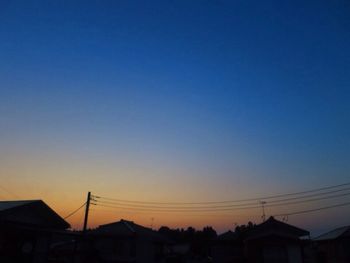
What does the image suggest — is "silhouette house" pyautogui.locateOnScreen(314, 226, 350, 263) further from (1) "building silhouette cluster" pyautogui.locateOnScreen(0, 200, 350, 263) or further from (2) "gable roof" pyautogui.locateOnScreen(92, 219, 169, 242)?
(2) "gable roof" pyautogui.locateOnScreen(92, 219, 169, 242)

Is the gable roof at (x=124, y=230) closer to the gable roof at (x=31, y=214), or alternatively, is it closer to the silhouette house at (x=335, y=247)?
the gable roof at (x=31, y=214)

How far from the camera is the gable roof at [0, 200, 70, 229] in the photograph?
85.3 ft

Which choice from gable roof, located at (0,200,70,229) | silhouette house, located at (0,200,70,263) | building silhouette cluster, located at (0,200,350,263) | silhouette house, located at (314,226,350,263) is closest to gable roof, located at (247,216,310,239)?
building silhouette cluster, located at (0,200,350,263)

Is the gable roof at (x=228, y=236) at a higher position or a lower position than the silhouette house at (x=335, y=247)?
higher

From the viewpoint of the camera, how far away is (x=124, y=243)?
140 ft

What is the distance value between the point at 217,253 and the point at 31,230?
29.9 m

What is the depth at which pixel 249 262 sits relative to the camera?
40.6m

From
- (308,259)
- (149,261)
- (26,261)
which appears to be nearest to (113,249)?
(149,261)

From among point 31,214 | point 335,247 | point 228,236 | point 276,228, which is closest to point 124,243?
point 228,236

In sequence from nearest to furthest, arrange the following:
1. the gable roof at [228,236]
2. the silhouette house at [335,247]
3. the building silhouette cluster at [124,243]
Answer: the building silhouette cluster at [124,243] → the silhouette house at [335,247] → the gable roof at [228,236]

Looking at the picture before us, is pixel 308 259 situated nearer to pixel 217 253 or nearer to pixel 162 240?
pixel 217 253

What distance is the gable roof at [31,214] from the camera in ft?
85.3

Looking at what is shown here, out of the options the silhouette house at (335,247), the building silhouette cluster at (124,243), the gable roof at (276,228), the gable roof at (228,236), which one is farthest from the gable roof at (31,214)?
the silhouette house at (335,247)

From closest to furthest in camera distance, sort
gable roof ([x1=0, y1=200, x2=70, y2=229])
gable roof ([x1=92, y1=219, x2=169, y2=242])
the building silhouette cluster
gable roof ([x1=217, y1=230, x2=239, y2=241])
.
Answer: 1. gable roof ([x1=0, y1=200, x2=70, y2=229])
2. the building silhouette cluster
3. gable roof ([x1=92, y1=219, x2=169, y2=242])
4. gable roof ([x1=217, y1=230, x2=239, y2=241])
